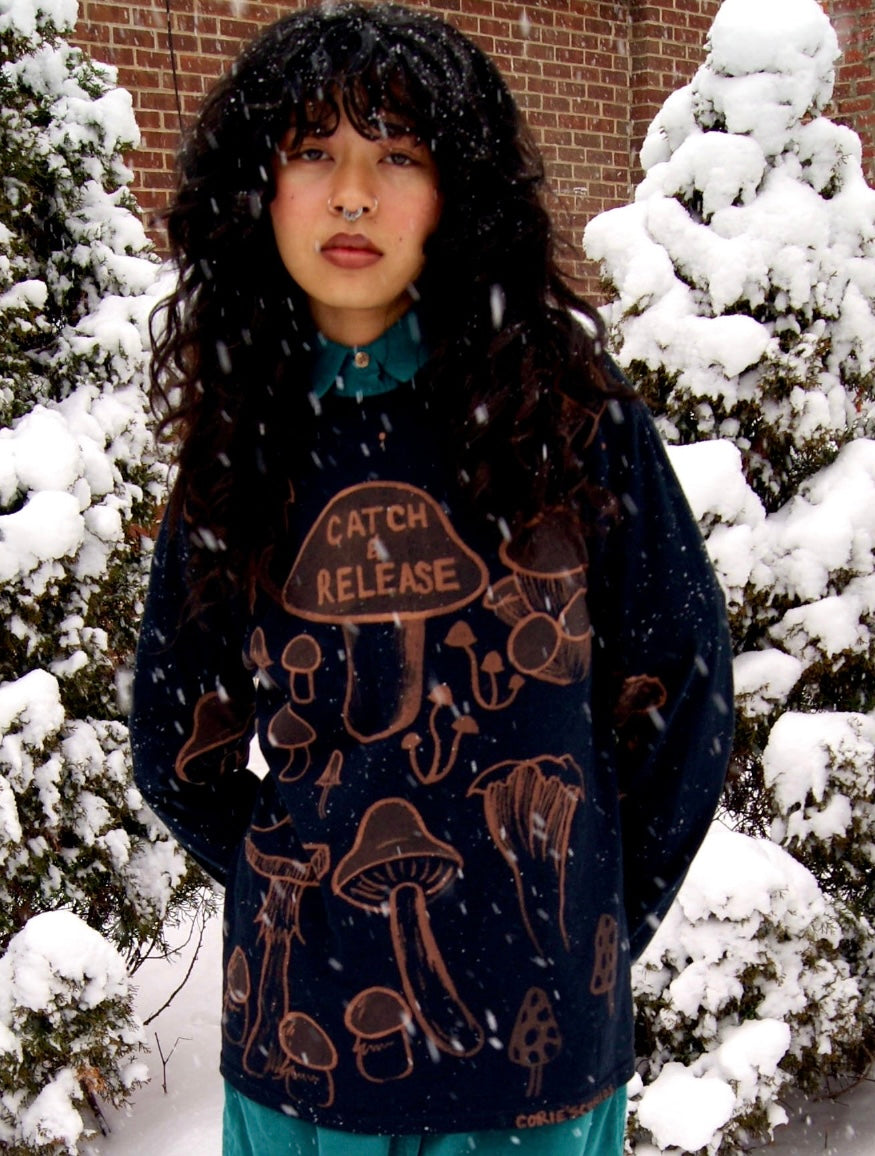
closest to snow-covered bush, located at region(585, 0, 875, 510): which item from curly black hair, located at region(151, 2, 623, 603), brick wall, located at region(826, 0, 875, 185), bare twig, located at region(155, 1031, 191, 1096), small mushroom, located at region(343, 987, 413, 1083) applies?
curly black hair, located at region(151, 2, 623, 603)

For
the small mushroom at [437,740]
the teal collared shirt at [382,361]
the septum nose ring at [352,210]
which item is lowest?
the small mushroom at [437,740]

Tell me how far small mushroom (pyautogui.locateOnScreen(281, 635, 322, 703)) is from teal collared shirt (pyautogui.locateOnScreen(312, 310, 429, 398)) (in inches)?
11.8

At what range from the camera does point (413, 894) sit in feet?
4.70

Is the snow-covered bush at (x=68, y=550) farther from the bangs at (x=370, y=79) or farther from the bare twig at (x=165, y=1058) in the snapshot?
the bangs at (x=370, y=79)

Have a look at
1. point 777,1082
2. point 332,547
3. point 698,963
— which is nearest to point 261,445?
point 332,547

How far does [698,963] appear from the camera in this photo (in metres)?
2.92

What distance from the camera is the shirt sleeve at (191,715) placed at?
1748mm

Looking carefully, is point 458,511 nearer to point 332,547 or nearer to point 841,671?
point 332,547

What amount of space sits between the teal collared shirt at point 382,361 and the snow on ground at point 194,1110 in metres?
2.03

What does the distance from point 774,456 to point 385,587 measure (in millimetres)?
1911

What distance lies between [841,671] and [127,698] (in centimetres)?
177

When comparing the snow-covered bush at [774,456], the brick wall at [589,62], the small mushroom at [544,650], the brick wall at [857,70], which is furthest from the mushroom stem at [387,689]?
the brick wall at [857,70]

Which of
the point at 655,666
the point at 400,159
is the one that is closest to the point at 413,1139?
the point at 655,666

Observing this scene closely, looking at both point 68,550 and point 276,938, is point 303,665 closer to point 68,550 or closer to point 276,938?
point 276,938
